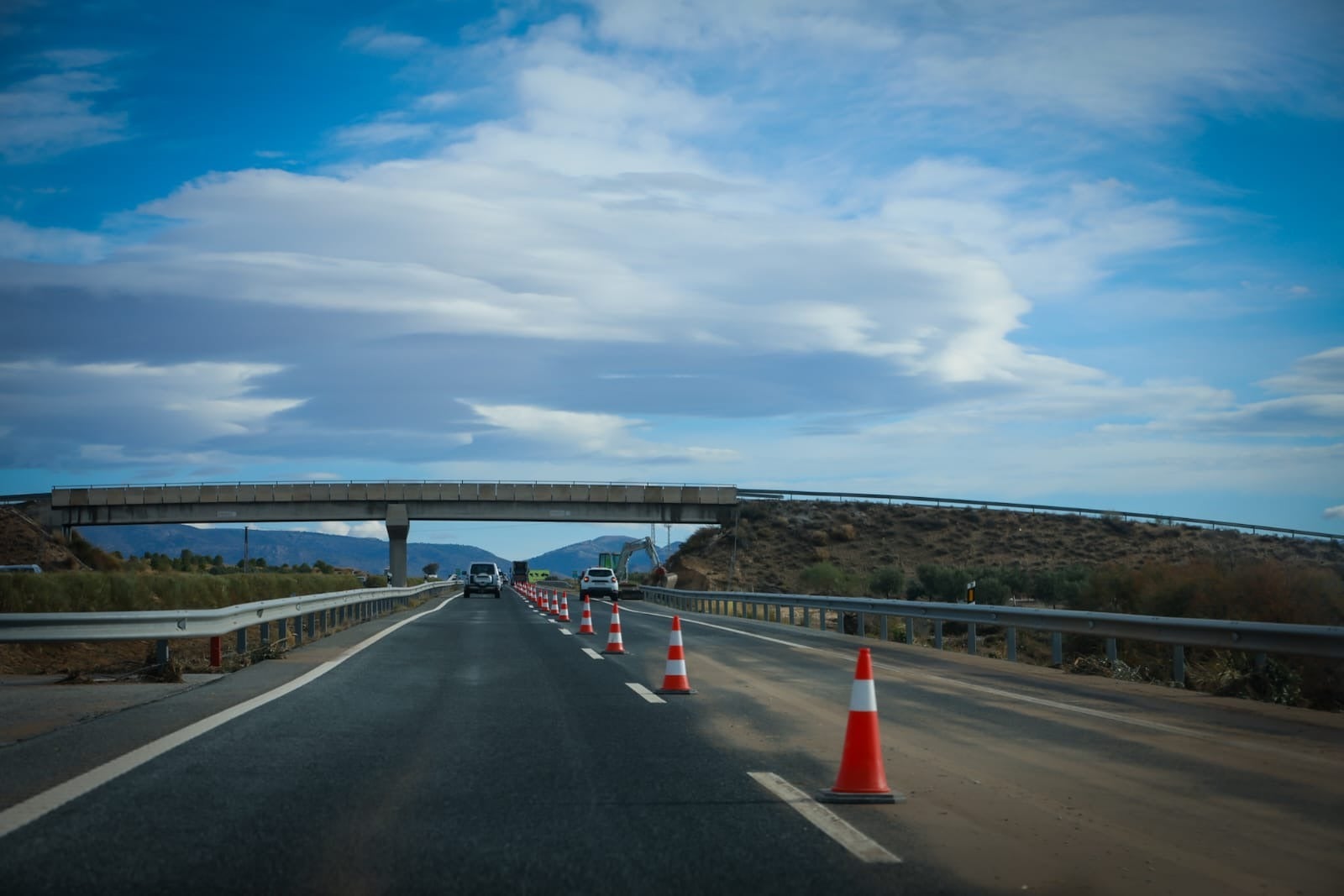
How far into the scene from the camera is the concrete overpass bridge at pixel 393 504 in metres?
77.9

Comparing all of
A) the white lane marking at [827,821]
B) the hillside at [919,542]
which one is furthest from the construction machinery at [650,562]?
the white lane marking at [827,821]

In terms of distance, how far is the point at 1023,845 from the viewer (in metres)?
6.11

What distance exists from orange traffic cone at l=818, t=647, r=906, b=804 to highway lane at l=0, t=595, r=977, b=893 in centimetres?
50

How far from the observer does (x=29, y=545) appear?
210 ft

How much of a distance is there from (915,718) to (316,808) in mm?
6110

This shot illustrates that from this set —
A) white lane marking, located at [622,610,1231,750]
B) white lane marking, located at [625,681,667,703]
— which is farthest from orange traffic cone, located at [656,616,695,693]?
white lane marking, located at [622,610,1231,750]

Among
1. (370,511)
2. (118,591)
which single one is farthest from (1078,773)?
(370,511)

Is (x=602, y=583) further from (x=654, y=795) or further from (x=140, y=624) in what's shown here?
(x=654, y=795)

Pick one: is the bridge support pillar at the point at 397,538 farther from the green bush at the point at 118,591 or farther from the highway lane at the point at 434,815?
the highway lane at the point at 434,815

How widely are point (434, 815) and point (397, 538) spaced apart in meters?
77.0

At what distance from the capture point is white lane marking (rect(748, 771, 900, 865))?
583 centimetres

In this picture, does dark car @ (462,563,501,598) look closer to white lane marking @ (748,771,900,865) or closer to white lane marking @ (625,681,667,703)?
white lane marking @ (625,681,667,703)

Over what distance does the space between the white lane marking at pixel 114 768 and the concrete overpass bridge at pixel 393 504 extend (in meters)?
67.8

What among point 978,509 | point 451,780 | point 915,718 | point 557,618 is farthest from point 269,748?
point 978,509
